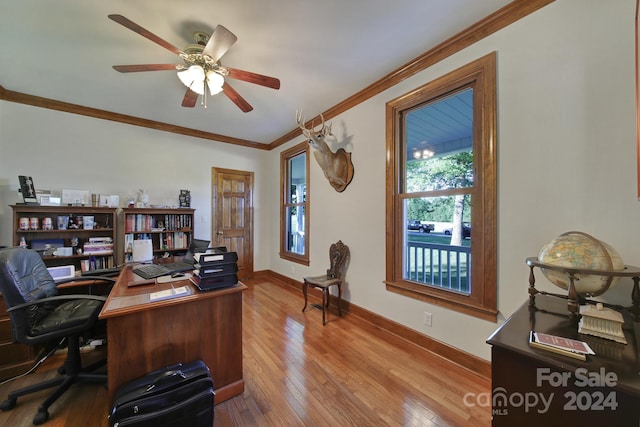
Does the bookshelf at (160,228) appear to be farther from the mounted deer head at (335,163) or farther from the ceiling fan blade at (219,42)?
the ceiling fan blade at (219,42)

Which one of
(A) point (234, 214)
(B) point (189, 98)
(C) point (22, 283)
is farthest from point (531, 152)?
(A) point (234, 214)

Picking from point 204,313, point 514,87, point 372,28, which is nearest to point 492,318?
point 514,87

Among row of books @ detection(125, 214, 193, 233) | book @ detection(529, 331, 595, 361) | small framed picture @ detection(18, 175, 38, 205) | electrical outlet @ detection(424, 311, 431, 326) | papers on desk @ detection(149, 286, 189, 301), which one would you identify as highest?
small framed picture @ detection(18, 175, 38, 205)

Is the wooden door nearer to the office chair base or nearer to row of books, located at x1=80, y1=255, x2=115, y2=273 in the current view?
row of books, located at x1=80, y1=255, x2=115, y2=273

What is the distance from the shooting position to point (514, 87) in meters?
1.81

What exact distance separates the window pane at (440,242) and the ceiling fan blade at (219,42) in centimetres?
217

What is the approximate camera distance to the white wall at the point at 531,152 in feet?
4.64

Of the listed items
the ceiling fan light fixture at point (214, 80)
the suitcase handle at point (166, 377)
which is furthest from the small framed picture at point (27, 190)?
the suitcase handle at point (166, 377)

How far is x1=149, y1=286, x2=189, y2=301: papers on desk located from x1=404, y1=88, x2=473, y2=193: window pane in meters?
2.28

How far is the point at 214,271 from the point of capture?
5.49 feet

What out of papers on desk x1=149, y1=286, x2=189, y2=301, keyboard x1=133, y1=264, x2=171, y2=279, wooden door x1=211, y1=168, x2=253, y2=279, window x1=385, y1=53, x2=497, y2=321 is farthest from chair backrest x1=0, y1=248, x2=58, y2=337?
window x1=385, y1=53, x2=497, y2=321

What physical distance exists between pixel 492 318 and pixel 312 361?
5.11ft

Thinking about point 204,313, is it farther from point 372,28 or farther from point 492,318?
point 372,28

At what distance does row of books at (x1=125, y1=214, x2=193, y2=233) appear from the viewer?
3514 millimetres
